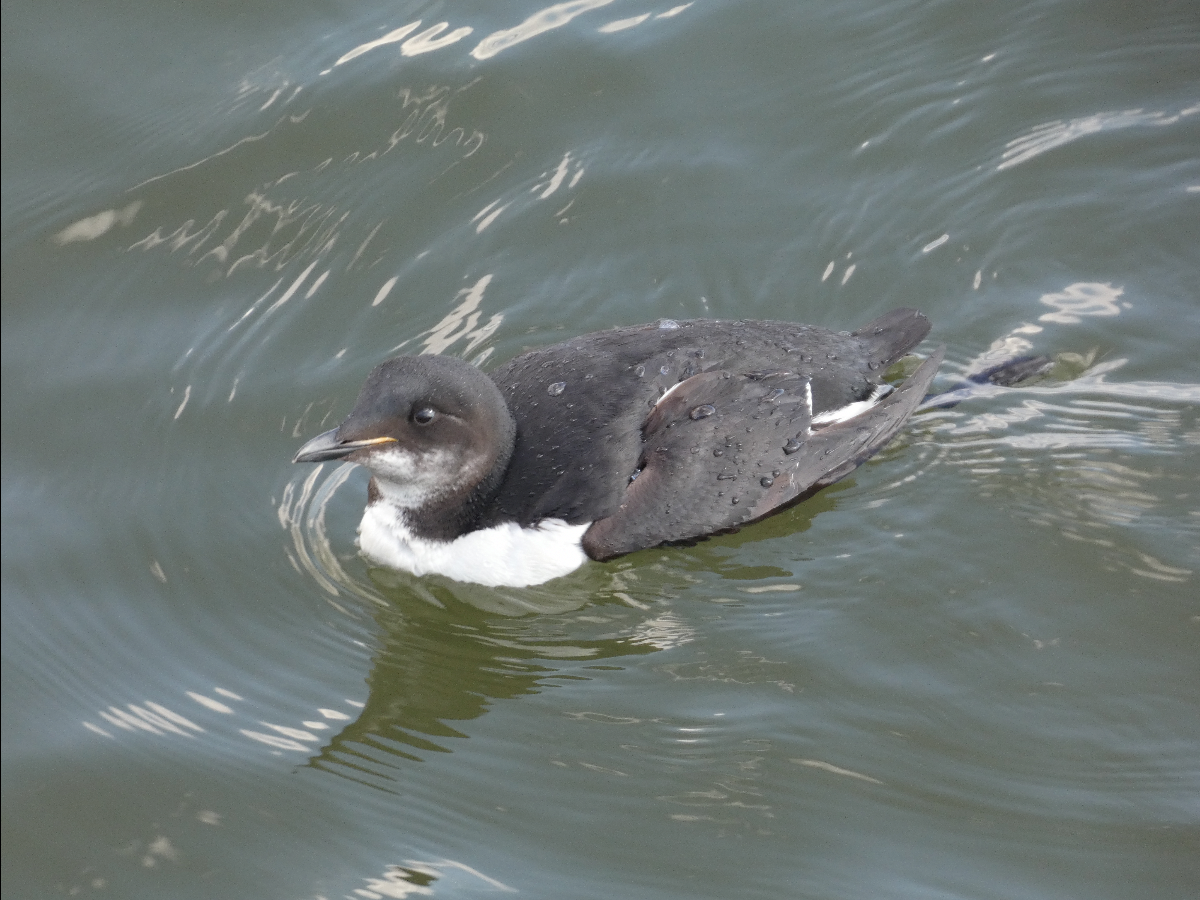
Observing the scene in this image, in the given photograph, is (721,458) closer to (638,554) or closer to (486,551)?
(638,554)

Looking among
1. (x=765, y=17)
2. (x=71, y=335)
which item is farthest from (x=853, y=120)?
(x=71, y=335)

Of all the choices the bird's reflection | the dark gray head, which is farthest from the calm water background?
the dark gray head

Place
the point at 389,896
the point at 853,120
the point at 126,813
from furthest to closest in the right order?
the point at 853,120 < the point at 126,813 < the point at 389,896

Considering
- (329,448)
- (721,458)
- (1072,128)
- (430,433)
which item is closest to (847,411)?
(721,458)

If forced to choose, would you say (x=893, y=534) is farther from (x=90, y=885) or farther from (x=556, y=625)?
(x=90, y=885)

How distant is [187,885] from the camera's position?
4.91 metres

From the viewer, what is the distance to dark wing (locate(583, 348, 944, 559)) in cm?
559

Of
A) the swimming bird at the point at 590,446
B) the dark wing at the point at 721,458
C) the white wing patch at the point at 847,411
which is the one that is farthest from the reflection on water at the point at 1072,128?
the dark wing at the point at 721,458

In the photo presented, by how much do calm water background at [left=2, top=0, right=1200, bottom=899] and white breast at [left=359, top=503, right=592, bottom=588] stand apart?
0.61 ft

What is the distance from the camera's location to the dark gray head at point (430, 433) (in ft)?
17.7

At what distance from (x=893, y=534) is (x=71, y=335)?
12.9ft

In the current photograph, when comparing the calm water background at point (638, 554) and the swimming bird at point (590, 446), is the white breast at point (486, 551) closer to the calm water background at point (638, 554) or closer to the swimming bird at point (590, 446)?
the swimming bird at point (590, 446)

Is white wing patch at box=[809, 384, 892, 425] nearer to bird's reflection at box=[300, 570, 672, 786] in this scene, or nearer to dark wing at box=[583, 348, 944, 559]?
dark wing at box=[583, 348, 944, 559]

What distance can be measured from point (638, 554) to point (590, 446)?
1.83ft
